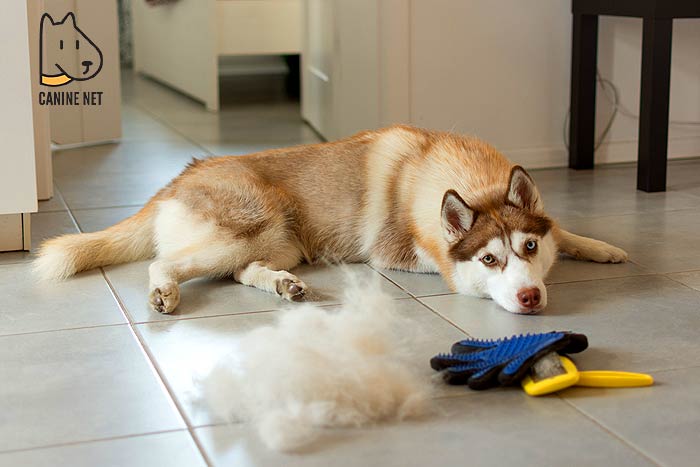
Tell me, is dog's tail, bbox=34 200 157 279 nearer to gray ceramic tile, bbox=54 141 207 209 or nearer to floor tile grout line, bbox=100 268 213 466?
floor tile grout line, bbox=100 268 213 466

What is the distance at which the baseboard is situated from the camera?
406 centimetres

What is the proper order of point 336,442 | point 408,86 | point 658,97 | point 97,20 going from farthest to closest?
point 97,20
point 408,86
point 658,97
point 336,442

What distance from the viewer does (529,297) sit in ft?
7.25

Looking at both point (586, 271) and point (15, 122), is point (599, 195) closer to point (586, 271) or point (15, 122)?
point (586, 271)

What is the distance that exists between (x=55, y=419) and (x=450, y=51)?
2543 mm

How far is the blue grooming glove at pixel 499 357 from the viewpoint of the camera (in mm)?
1812

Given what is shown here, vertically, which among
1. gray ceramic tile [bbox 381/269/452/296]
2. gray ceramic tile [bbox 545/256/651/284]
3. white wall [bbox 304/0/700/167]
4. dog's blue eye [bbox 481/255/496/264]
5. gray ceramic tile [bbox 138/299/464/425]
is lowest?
gray ceramic tile [bbox 138/299/464/425]

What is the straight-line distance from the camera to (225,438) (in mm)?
1630

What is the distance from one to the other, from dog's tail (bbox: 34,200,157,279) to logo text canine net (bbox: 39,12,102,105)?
5.76ft

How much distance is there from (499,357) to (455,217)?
0.54m

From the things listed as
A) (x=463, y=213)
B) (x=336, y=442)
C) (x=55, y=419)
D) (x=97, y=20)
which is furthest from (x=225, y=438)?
(x=97, y=20)

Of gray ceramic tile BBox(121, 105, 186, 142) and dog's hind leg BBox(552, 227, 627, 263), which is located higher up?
gray ceramic tile BBox(121, 105, 186, 142)

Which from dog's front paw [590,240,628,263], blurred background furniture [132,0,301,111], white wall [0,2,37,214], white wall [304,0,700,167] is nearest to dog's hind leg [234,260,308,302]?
white wall [0,2,37,214]

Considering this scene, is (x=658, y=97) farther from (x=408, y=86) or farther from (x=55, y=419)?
(x=55, y=419)
